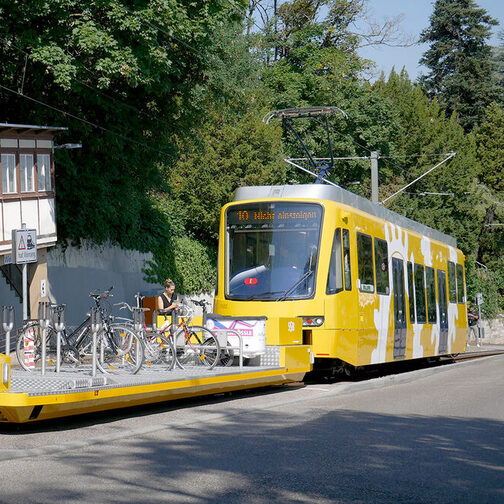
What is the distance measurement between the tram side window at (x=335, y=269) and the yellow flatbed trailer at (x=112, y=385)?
5.32 ft

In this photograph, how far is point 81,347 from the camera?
13172mm

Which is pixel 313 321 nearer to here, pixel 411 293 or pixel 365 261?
pixel 365 261

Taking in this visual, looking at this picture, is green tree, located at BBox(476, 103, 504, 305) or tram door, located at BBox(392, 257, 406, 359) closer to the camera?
tram door, located at BBox(392, 257, 406, 359)

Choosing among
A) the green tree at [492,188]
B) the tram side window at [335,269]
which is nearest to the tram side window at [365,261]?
the tram side window at [335,269]

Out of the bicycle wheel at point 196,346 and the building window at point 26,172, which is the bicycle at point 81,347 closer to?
the bicycle wheel at point 196,346

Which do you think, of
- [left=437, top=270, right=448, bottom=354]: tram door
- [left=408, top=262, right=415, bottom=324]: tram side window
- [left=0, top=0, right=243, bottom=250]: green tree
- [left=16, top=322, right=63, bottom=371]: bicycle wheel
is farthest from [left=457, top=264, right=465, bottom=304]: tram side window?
[left=16, top=322, right=63, bottom=371]: bicycle wheel

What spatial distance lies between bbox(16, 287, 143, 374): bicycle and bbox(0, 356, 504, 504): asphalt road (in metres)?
0.80

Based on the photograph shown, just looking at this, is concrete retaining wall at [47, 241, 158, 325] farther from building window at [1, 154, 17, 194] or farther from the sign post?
the sign post

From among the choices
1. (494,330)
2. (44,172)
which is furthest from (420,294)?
(494,330)

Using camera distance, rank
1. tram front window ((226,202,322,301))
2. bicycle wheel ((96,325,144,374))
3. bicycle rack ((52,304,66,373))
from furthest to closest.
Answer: tram front window ((226,202,322,301))
bicycle wheel ((96,325,144,374))
bicycle rack ((52,304,66,373))

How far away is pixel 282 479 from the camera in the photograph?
23.9ft

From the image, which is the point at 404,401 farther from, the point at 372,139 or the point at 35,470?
the point at 372,139

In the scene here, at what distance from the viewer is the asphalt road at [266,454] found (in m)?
6.80

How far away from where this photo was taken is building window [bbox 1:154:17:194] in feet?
79.8
